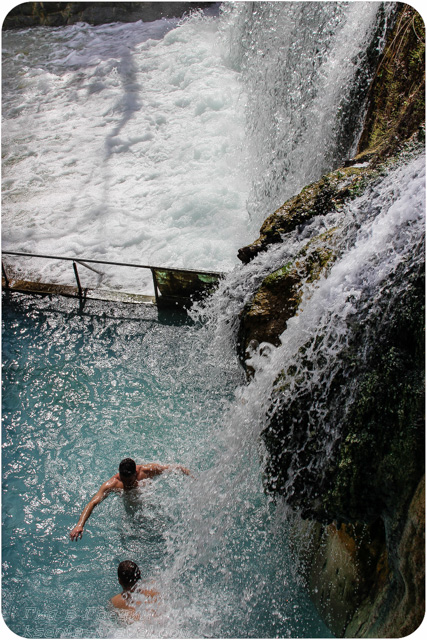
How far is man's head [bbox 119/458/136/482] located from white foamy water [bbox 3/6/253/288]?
3693mm

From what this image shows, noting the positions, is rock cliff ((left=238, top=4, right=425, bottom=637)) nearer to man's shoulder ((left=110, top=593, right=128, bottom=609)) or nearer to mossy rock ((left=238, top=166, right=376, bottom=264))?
mossy rock ((left=238, top=166, right=376, bottom=264))

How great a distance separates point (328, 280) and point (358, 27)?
15.6 feet

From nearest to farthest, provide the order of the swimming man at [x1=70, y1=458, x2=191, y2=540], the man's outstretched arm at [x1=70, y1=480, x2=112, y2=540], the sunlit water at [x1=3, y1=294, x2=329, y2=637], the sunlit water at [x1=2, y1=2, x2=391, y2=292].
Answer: the sunlit water at [x1=3, y1=294, x2=329, y2=637], the man's outstretched arm at [x1=70, y1=480, x2=112, y2=540], the swimming man at [x1=70, y1=458, x2=191, y2=540], the sunlit water at [x1=2, y1=2, x2=391, y2=292]

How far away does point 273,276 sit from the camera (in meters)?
4.23

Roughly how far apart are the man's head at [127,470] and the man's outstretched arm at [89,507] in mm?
233

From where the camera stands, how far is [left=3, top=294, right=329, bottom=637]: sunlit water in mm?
3844

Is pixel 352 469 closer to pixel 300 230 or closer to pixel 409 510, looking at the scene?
pixel 409 510

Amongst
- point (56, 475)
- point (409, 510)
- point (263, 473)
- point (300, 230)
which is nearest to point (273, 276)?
point (300, 230)

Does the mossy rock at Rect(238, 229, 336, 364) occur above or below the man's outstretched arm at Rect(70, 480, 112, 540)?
above

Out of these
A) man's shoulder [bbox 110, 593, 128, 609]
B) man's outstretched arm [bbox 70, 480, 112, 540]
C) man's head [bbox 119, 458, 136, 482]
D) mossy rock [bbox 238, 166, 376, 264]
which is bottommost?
man's shoulder [bbox 110, 593, 128, 609]

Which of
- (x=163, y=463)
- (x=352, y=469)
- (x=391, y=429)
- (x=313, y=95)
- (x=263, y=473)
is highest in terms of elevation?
(x=313, y=95)

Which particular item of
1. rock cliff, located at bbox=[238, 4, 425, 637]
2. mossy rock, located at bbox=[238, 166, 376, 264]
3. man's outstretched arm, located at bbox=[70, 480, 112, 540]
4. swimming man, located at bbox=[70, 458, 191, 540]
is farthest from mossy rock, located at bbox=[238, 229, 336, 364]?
man's outstretched arm, located at bbox=[70, 480, 112, 540]

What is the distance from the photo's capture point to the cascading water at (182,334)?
3742 mm

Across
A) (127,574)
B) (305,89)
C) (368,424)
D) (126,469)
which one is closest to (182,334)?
(126,469)
